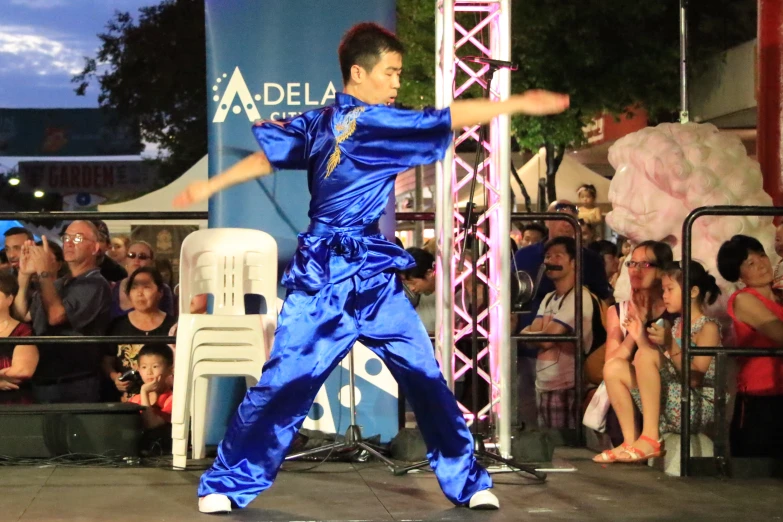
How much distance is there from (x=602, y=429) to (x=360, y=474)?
63.1 inches

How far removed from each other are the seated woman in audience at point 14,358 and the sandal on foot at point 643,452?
10.9ft

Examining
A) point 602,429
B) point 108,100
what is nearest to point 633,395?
point 602,429

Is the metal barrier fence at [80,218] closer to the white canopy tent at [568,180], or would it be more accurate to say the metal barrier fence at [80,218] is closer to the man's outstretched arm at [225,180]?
the man's outstretched arm at [225,180]

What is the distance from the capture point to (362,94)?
16.7ft

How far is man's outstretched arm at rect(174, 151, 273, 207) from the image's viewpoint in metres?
5.02

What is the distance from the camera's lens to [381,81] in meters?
5.07

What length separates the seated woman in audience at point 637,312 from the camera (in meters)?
6.43

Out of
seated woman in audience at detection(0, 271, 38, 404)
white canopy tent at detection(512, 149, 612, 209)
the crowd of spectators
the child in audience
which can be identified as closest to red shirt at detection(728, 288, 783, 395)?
the crowd of spectators

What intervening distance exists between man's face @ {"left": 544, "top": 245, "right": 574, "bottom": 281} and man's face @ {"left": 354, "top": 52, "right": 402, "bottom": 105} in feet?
8.39

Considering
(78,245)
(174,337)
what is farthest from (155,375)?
(78,245)

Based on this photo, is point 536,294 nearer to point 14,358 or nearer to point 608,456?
point 608,456

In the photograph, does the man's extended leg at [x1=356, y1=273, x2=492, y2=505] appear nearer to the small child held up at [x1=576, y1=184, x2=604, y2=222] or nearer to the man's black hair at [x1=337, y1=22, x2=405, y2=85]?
the man's black hair at [x1=337, y1=22, x2=405, y2=85]

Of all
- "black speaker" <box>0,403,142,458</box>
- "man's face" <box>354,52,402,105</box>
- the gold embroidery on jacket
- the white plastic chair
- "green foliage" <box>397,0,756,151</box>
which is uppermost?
"green foliage" <box>397,0,756,151</box>

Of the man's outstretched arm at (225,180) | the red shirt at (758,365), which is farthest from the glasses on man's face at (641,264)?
the man's outstretched arm at (225,180)
